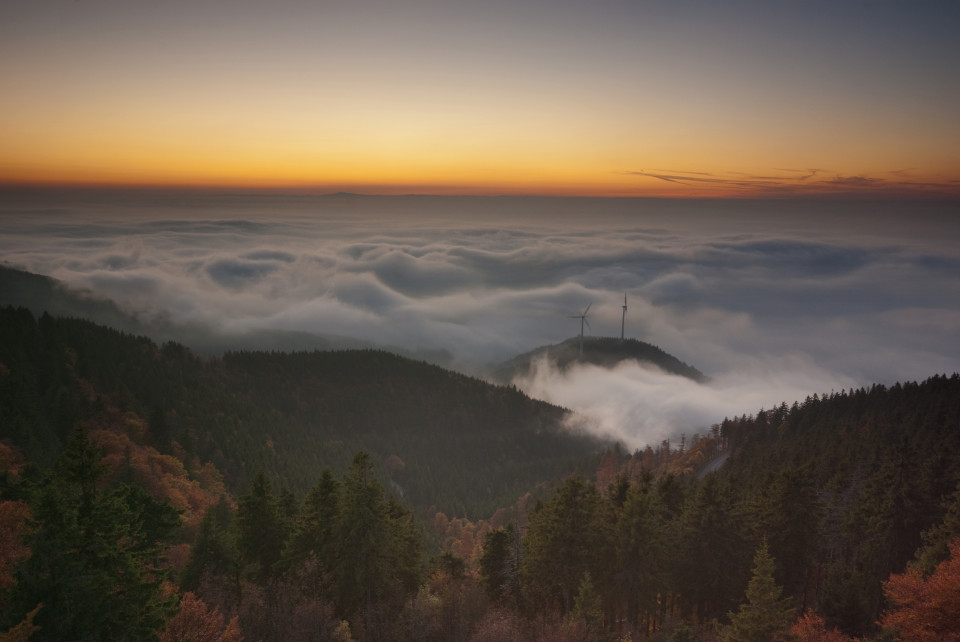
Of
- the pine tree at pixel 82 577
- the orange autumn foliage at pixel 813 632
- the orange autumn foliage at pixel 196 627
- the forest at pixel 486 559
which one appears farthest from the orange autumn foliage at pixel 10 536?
the orange autumn foliage at pixel 813 632

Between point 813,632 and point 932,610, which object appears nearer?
point 932,610

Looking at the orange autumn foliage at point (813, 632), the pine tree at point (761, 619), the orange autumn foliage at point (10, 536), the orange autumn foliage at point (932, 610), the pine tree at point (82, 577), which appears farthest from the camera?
the orange autumn foliage at point (813, 632)

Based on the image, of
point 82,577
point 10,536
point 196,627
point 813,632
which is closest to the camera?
point 82,577

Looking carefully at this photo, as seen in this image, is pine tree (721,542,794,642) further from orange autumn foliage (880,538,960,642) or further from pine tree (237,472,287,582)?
pine tree (237,472,287,582)

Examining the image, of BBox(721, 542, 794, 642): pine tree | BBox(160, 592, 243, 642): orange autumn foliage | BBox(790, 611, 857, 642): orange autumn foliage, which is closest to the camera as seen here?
BBox(160, 592, 243, 642): orange autumn foliage

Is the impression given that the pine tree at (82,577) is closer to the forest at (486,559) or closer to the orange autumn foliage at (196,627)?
the forest at (486,559)

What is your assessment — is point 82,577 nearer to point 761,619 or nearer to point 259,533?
point 259,533

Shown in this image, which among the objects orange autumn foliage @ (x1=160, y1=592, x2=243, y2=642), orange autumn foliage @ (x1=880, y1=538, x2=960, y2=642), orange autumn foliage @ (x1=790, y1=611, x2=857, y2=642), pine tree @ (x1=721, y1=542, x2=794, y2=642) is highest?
orange autumn foliage @ (x1=880, y1=538, x2=960, y2=642)

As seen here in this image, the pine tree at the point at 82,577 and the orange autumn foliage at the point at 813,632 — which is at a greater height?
the pine tree at the point at 82,577

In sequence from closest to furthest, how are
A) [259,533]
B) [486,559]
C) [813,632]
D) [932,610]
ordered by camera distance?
[932,610] < [813,632] < [259,533] < [486,559]

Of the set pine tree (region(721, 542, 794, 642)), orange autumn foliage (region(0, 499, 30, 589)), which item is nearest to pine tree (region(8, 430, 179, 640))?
orange autumn foliage (region(0, 499, 30, 589))

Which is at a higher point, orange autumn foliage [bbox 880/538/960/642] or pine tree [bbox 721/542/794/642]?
orange autumn foliage [bbox 880/538/960/642]

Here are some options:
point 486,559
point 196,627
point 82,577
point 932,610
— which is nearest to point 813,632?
point 932,610

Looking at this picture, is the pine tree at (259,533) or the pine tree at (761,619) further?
the pine tree at (259,533)
